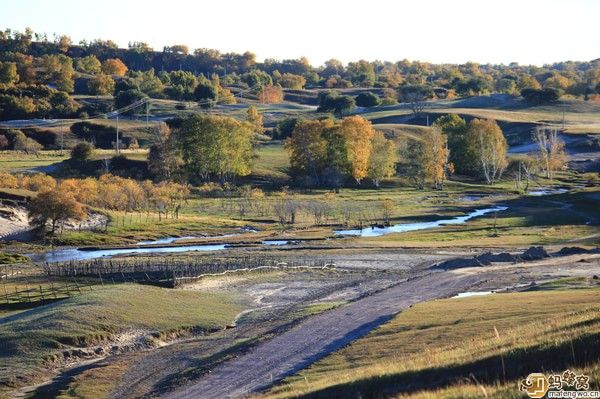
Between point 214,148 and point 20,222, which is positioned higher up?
point 214,148

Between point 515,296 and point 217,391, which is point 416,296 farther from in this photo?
point 217,391

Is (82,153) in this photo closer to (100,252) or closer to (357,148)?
(357,148)

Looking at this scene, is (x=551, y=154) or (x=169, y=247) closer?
(x=169, y=247)

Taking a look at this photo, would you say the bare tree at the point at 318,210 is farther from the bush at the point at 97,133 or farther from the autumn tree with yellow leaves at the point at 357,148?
the bush at the point at 97,133

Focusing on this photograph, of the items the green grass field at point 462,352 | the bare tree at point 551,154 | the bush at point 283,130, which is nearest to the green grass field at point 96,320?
the green grass field at point 462,352

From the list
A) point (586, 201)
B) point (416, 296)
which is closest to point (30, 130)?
point (586, 201)

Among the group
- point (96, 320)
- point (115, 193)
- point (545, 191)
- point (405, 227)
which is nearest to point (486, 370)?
point (96, 320)
